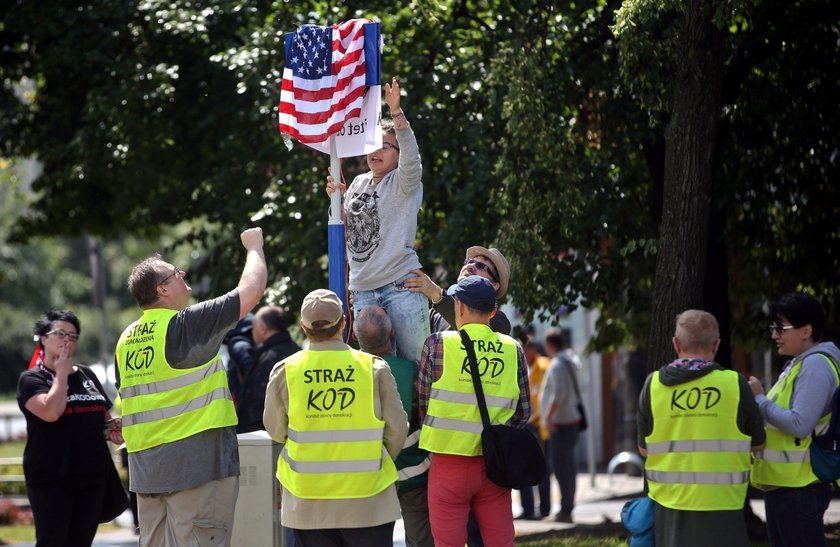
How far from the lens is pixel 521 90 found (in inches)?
378

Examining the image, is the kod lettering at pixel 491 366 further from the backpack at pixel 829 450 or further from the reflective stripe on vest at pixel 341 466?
the backpack at pixel 829 450

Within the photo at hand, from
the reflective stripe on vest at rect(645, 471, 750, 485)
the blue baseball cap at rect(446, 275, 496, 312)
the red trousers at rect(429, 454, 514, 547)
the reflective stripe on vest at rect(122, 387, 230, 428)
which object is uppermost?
the blue baseball cap at rect(446, 275, 496, 312)

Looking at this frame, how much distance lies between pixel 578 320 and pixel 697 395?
19.7 metres

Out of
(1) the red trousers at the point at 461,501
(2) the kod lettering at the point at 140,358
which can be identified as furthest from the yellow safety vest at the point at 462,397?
(2) the kod lettering at the point at 140,358

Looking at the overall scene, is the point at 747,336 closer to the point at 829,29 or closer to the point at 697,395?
the point at 829,29

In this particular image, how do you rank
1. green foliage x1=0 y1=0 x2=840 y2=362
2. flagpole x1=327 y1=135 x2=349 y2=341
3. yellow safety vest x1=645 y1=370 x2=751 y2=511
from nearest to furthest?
yellow safety vest x1=645 y1=370 x2=751 y2=511 → flagpole x1=327 y1=135 x2=349 y2=341 → green foliage x1=0 y1=0 x2=840 y2=362

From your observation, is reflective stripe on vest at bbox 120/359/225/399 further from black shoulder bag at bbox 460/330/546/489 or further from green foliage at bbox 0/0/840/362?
green foliage at bbox 0/0/840/362

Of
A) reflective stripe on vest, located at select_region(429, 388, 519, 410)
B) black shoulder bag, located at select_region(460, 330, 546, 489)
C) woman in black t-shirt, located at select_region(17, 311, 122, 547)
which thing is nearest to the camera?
black shoulder bag, located at select_region(460, 330, 546, 489)

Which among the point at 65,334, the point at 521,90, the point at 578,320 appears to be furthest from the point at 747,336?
the point at 578,320

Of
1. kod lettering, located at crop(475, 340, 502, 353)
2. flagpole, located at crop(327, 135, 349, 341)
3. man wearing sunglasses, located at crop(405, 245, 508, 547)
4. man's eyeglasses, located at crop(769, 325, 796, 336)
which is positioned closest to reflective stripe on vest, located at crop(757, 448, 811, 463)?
man's eyeglasses, located at crop(769, 325, 796, 336)

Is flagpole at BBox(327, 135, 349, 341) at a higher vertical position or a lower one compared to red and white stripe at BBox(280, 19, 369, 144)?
lower

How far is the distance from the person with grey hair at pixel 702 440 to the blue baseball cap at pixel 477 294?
41.5 inches

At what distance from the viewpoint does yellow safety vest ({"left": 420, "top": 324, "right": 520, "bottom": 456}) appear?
660 cm

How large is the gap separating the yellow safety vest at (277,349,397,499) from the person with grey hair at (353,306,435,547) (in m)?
0.50
